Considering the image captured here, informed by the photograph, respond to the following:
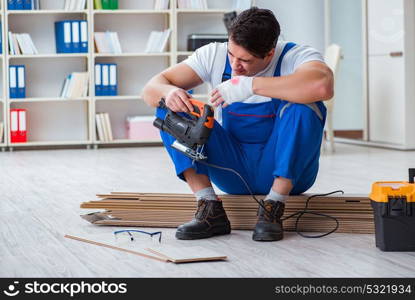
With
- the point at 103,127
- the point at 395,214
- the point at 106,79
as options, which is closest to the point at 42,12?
the point at 106,79

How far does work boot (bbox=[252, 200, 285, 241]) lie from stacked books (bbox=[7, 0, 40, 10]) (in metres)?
4.85

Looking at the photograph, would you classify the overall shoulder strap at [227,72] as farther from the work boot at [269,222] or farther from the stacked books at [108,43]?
the stacked books at [108,43]

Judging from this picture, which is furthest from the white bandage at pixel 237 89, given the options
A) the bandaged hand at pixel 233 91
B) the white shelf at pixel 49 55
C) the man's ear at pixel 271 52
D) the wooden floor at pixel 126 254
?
the white shelf at pixel 49 55

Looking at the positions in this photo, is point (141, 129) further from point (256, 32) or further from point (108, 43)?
A: point (256, 32)

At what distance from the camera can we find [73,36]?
701cm

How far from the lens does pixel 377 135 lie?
22.1 feet

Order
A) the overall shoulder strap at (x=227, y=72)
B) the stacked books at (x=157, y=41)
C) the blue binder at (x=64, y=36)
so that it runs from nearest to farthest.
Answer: the overall shoulder strap at (x=227, y=72)
the blue binder at (x=64, y=36)
the stacked books at (x=157, y=41)

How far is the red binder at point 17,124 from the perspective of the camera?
22.9 feet

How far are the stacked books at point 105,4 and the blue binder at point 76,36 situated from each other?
0.25m

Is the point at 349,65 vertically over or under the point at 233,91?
under

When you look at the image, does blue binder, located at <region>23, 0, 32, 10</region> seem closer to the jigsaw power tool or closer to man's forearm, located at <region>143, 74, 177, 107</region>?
man's forearm, located at <region>143, 74, 177, 107</region>

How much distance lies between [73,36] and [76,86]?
0.45 meters

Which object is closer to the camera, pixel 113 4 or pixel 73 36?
pixel 73 36

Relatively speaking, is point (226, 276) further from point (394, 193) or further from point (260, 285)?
point (394, 193)
